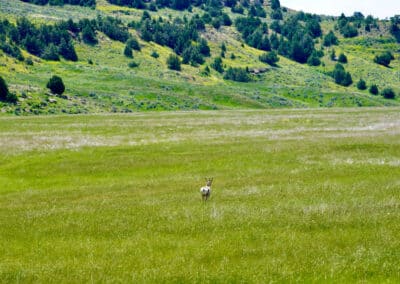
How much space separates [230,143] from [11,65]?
299ft

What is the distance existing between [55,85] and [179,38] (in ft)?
277

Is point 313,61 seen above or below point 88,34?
below

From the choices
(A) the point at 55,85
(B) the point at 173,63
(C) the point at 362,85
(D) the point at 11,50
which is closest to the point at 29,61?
(D) the point at 11,50

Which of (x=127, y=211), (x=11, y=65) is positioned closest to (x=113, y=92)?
(x=11, y=65)

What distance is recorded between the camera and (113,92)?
354ft

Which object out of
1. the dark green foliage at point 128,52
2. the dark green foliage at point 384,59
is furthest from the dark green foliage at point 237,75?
the dark green foliage at point 384,59

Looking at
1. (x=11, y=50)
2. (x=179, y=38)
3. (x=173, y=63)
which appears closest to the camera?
(x=11, y=50)

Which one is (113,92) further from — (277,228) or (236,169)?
(277,228)

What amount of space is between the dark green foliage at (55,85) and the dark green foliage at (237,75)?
6765 centimetres

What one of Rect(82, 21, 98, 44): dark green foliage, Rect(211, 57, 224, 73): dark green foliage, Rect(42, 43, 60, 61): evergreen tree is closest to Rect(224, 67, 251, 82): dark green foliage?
Rect(211, 57, 224, 73): dark green foliage

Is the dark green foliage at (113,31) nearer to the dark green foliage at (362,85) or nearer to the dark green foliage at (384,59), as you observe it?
the dark green foliage at (362,85)

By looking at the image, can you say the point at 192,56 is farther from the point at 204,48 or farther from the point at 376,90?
the point at 376,90

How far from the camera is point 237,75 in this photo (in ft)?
498

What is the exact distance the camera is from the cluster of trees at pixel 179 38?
160 m
